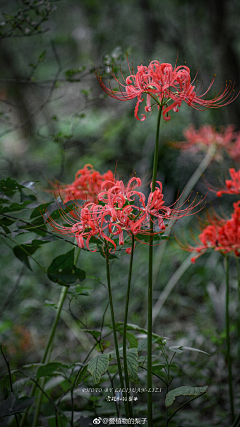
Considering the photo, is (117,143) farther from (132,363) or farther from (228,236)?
(132,363)

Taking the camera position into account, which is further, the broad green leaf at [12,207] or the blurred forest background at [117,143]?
the blurred forest background at [117,143]

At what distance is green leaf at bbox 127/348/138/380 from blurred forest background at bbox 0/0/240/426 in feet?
2.39

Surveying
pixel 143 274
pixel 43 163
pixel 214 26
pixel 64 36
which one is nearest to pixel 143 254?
pixel 143 274

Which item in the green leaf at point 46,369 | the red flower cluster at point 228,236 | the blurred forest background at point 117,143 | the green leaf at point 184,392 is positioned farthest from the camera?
the blurred forest background at point 117,143

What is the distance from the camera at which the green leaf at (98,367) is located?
0.56m

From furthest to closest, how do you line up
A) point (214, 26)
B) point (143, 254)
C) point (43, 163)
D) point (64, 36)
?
point (64, 36), point (43, 163), point (214, 26), point (143, 254)

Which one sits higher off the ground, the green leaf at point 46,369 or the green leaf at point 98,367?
the green leaf at point 98,367

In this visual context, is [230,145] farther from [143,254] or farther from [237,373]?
[237,373]

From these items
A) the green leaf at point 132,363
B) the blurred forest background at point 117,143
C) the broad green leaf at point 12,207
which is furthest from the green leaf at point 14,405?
the blurred forest background at point 117,143

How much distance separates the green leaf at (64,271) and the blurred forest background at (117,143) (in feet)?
2.39

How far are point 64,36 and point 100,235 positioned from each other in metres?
3.05

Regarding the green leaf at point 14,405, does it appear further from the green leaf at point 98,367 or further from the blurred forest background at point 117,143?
the blurred forest background at point 117,143

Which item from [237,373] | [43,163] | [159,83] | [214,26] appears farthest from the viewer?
[43,163]

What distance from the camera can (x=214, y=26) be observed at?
7.98 feet
